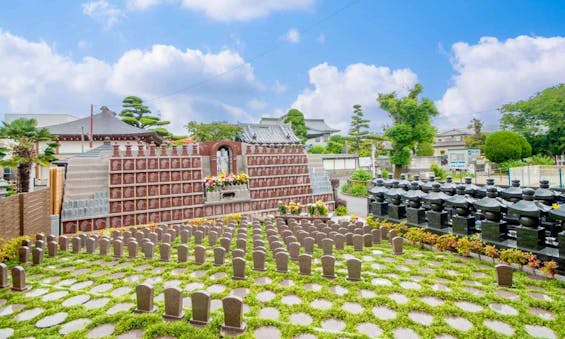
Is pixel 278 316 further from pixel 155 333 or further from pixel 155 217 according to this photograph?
pixel 155 217

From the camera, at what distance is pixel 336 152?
4188 centimetres

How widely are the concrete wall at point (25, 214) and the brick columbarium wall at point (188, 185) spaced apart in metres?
1.04

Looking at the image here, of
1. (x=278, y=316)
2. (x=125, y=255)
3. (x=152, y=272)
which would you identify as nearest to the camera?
(x=278, y=316)

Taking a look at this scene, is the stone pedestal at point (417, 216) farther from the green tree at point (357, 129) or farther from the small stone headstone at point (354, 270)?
the green tree at point (357, 129)

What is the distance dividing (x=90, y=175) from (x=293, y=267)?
10628 mm

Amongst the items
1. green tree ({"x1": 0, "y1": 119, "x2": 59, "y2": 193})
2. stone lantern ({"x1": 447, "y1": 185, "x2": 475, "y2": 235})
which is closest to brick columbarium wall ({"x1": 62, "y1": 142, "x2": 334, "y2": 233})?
green tree ({"x1": 0, "y1": 119, "x2": 59, "y2": 193})

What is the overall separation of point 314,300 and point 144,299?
8.65ft

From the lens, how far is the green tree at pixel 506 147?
1069 inches

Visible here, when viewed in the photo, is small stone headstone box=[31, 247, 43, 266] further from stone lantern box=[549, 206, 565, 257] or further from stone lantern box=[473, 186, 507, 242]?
stone lantern box=[549, 206, 565, 257]

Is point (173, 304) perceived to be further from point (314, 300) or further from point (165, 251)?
point (165, 251)

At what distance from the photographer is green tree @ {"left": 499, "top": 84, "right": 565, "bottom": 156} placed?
101ft

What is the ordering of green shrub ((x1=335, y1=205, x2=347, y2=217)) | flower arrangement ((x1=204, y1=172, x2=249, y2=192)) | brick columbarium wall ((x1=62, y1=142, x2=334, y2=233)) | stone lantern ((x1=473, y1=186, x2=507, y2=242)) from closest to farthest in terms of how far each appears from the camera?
stone lantern ((x1=473, y1=186, x2=507, y2=242)) < brick columbarium wall ((x1=62, y1=142, x2=334, y2=233)) < flower arrangement ((x1=204, y1=172, x2=249, y2=192)) < green shrub ((x1=335, y1=205, x2=347, y2=217))

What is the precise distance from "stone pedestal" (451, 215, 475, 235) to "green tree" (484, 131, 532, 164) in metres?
23.8

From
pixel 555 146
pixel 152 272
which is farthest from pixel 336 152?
pixel 152 272
